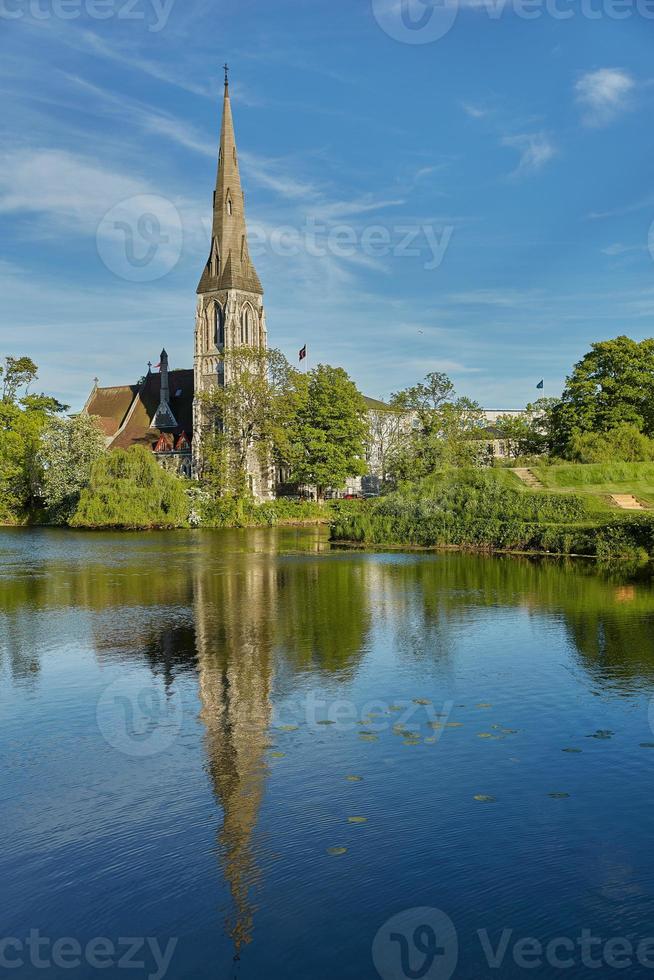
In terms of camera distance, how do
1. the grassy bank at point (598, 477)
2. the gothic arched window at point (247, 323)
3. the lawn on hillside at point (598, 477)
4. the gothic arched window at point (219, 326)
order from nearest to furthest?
the lawn on hillside at point (598, 477)
the grassy bank at point (598, 477)
the gothic arched window at point (247, 323)
the gothic arched window at point (219, 326)

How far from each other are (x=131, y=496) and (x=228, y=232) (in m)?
43.4

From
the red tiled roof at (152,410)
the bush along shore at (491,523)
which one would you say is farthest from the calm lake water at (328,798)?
the red tiled roof at (152,410)

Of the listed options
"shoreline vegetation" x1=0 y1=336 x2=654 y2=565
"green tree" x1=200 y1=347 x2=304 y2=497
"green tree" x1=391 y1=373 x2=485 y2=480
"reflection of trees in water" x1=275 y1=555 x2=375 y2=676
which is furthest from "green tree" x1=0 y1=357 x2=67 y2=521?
"reflection of trees in water" x1=275 y1=555 x2=375 y2=676

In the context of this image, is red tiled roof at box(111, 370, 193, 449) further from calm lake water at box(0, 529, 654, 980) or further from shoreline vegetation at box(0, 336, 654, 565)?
calm lake water at box(0, 529, 654, 980)

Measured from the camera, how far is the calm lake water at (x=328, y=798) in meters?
7.97

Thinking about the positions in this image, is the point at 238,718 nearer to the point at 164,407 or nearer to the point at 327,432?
the point at 327,432

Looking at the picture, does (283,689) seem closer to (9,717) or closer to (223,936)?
(9,717)

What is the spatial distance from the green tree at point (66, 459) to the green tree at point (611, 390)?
3743cm

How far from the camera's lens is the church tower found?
96000mm

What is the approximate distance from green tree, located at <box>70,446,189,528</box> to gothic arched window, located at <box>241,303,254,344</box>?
31888 millimetres

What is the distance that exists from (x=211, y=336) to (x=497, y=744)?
9100cm

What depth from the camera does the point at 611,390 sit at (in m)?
67.1

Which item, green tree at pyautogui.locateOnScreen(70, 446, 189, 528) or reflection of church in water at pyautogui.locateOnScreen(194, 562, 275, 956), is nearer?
reflection of church in water at pyautogui.locateOnScreen(194, 562, 275, 956)

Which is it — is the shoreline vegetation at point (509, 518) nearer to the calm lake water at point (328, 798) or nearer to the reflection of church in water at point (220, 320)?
the calm lake water at point (328, 798)
